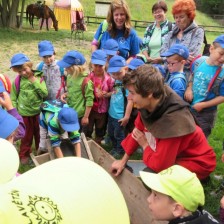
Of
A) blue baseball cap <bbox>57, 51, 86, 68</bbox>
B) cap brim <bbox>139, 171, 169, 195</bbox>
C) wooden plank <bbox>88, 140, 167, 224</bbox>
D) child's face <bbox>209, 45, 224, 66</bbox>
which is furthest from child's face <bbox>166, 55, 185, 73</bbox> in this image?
cap brim <bbox>139, 171, 169, 195</bbox>

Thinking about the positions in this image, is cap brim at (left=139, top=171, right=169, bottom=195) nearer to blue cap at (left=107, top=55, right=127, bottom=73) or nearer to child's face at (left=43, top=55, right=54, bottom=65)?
blue cap at (left=107, top=55, right=127, bottom=73)

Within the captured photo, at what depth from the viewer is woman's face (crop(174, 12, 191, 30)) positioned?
13.2 feet

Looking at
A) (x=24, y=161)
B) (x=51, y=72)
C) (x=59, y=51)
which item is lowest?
(x=59, y=51)

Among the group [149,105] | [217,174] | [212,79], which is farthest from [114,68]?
[217,174]

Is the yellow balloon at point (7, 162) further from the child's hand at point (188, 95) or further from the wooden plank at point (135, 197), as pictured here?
the child's hand at point (188, 95)

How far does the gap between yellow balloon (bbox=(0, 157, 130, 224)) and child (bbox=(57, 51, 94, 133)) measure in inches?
101

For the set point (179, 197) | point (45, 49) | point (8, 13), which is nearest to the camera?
point (179, 197)

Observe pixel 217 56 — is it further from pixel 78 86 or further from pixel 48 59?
pixel 48 59

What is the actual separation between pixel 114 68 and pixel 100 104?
0.65m

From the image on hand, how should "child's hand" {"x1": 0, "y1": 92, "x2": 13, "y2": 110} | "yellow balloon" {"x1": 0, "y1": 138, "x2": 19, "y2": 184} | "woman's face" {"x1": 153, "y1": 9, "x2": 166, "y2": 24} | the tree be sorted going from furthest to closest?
the tree
"woman's face" {"x1": 153, "y1": 9, "x2": 166, "y2": 24}
"child's hand" {"x1": 0, "y1": 92, "x2": 13, "y2": 110}
"yellow balloon" {"x1": 0, "y1": 138, "x2": 19, "y2": 184}

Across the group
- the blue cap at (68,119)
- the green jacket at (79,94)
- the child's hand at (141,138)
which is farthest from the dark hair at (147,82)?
the green jacket at (79,94)

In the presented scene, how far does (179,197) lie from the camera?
6.27ft

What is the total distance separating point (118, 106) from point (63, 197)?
3.00 m

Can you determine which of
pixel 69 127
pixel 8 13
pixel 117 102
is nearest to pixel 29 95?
pixel 69 127
